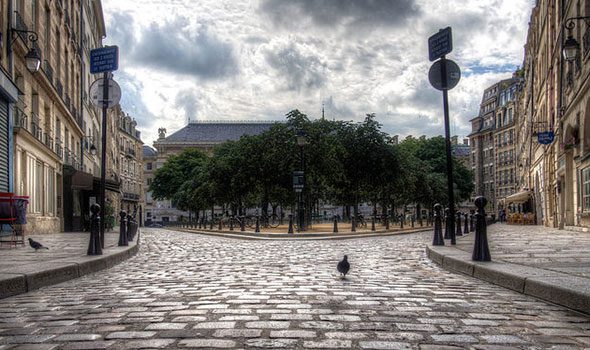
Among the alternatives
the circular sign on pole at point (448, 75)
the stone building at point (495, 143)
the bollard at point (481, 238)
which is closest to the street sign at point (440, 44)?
the circular sign on pole at point (448, 75)

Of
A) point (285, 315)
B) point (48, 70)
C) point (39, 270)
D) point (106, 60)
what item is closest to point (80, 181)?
point (48, 70)

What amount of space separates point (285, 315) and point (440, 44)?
9501 millimetres

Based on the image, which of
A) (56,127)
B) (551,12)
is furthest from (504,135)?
(56,127)

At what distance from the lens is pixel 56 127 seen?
26.9 metres

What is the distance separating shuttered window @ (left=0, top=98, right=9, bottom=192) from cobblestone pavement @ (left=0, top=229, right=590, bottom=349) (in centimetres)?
1033

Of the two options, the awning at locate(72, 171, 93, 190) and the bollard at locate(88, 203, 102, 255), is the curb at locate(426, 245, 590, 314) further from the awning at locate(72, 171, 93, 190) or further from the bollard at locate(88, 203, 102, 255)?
the awning at locate(72, 171, 93, 190)

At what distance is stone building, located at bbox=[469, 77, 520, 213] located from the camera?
8000 cm

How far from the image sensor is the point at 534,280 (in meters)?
6.38

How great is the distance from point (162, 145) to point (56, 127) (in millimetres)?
83158

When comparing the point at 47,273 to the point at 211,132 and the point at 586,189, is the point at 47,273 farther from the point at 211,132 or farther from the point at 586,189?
the point at 211,132

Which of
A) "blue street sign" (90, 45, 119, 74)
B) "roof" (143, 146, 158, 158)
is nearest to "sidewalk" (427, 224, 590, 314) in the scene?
"blue street sign" (90, 45, 119, 74)

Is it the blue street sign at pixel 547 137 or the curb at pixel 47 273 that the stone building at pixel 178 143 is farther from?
the curb at pixel 47 273

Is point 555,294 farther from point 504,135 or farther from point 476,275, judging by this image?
point 504,135

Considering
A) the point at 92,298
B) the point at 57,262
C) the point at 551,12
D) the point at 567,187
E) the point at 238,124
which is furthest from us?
the point at 238,124
